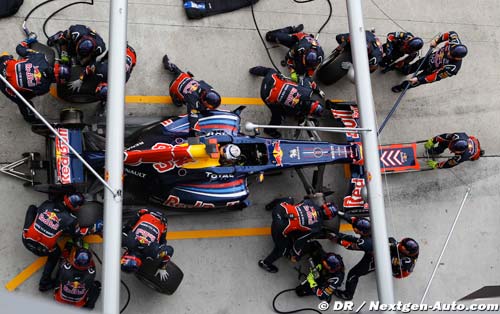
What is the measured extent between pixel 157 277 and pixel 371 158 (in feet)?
11.1

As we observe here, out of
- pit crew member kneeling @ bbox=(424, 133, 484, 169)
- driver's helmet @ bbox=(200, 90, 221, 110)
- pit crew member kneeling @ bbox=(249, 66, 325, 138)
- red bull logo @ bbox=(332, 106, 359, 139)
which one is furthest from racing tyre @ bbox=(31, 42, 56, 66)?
pit crew member kneeling @ bbox=(424, 133, 484, 169)

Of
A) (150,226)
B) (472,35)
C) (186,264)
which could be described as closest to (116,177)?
(150,226)

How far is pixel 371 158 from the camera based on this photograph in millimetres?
6656

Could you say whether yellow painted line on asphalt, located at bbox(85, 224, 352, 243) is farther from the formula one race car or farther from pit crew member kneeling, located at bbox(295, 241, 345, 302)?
pit crew member kneeling, located at bbox(295, 241, 345, 302)

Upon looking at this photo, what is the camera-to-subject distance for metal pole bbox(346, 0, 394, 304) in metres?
6.25

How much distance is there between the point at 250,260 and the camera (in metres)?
8.20

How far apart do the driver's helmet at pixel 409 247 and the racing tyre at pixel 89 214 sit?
446cm

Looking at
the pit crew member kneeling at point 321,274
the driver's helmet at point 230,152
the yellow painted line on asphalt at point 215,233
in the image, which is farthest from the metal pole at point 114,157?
the pit crew member kneeling at point 321,274

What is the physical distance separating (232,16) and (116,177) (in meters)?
4.41

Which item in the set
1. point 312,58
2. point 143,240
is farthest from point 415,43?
point 143,240

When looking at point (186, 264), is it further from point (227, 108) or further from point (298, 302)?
point (227, 108)

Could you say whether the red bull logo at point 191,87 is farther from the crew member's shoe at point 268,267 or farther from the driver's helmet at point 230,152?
the crew member's shoe at point 268,267

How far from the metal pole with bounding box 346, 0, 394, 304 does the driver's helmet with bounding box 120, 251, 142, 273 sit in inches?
119

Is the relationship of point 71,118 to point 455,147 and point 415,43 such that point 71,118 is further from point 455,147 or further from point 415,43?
point 455,147
